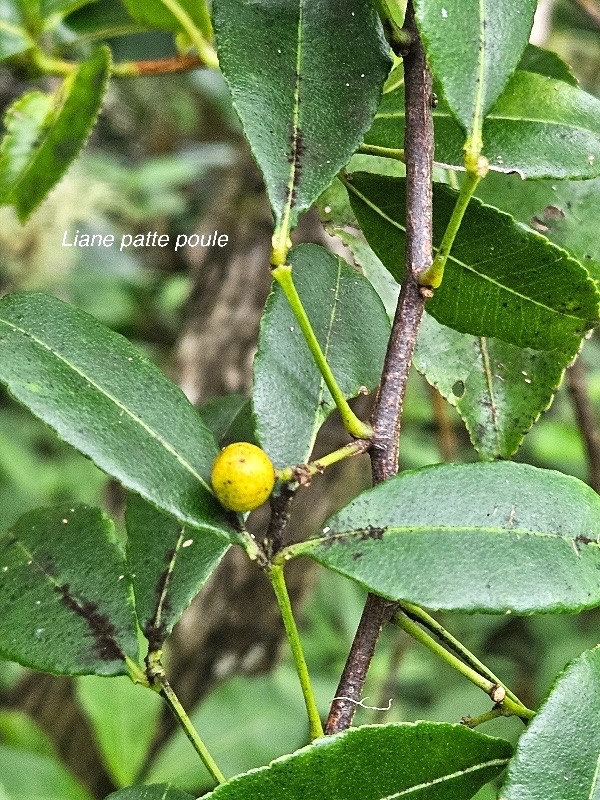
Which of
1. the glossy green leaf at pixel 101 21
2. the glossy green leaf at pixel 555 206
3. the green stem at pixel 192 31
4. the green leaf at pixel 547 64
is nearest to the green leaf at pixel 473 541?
the glossy green leaf at pixel 555 206

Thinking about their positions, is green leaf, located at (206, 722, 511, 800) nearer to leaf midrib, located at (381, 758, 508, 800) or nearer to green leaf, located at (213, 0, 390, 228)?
leaf midrib, located at (381, 758, 508, 800)

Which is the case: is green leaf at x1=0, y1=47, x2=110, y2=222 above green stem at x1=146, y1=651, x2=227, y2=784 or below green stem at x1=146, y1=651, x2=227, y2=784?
above

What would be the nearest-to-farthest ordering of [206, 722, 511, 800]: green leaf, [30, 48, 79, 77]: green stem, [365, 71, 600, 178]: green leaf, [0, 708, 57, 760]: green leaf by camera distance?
1. [206, 722, 511, 800]: green leaf
2. [365, 71, 600, 178]: green leaf
3. [30, 48, 79, 77]: green stem
4. [0, 708, 57, 760]: green leaf

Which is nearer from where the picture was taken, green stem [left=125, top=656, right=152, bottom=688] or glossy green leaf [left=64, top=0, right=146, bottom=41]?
green stem [left=125, top=656, right=152, bottom=688]

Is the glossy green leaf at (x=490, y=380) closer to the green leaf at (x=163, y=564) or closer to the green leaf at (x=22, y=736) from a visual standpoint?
the green leaf at (x=163, y=564)

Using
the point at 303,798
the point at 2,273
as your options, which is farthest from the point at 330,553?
the point at 2,273

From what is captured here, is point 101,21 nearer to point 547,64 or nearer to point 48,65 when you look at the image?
point 48,65

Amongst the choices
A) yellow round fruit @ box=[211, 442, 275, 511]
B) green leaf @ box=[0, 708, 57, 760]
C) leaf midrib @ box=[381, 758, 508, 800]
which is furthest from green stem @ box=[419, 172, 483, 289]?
green leaf @ box=[0, 708, 57, 760]
